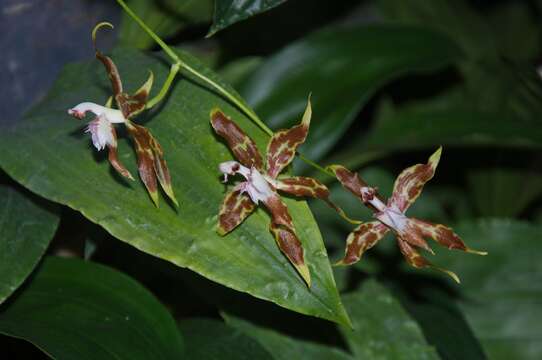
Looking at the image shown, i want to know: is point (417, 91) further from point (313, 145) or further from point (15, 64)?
point (15, 64)

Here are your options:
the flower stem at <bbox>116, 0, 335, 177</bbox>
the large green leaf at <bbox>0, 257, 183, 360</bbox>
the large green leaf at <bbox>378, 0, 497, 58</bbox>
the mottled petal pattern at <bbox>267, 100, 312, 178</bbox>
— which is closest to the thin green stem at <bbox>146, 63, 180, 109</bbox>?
the flower stem at <bbox>116, 0, 335, 177</bbox>

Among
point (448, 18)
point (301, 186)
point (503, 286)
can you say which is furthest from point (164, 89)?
point (448, 18)

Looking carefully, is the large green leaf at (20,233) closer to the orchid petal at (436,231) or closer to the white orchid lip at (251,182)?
the white orchid lip at (251,182)

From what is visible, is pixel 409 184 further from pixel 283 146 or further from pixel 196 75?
pixel 196 75

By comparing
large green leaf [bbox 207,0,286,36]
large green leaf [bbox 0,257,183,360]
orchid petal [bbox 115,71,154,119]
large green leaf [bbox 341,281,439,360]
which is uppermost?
large green leaf [bbox 207,0,286,36]

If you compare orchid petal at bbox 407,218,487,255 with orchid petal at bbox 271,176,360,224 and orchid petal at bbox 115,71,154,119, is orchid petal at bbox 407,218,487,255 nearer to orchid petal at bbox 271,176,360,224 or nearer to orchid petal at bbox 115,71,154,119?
orchid petal at bbox 271,176,360,224

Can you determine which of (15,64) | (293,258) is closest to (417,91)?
(15,64)

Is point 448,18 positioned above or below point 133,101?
above
